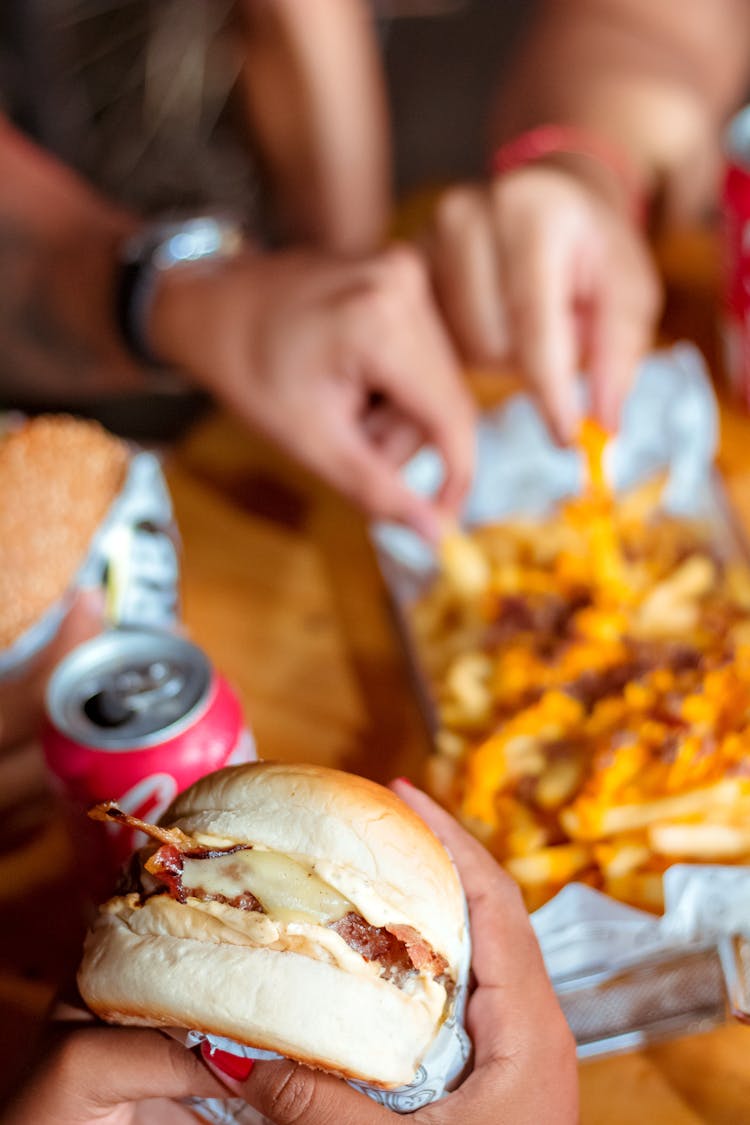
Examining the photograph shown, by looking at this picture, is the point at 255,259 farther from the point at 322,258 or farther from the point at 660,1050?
the point at 660,1050

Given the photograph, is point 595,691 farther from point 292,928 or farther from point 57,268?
point 57,268

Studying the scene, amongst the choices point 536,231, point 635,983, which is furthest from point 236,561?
point 635,983

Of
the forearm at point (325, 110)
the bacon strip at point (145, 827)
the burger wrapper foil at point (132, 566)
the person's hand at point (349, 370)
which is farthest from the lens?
the forearm at point (325, 110)

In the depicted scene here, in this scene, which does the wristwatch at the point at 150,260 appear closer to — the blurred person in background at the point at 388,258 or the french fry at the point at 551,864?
the blurred person in background at the point at 388,258

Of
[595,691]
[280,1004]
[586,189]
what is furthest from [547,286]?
[280,1004]

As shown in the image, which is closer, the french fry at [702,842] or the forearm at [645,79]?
the french fry at [702,842]

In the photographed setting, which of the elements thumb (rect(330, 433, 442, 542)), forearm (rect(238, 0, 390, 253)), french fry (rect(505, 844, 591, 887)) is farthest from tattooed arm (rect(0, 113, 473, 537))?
forearm (rect(238, 0, 390, 253))

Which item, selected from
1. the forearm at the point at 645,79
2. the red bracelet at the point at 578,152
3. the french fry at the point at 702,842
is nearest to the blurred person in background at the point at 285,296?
the red bracelet at the point at 578,152

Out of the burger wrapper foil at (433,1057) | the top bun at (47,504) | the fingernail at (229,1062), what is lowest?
the top bun at (47,504)
